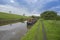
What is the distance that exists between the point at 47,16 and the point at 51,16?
4.06ft

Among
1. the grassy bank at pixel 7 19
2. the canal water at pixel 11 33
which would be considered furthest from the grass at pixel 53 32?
the grassy bank at pixel 7 19

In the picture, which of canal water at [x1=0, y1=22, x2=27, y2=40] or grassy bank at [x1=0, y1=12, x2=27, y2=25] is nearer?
canal water at [x1=0, y1=22, x2=27, y2=40]

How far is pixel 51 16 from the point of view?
4272cm

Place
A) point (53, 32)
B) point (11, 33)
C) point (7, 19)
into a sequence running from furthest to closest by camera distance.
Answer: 1. point (7, 19)
2. point (53, 32)
3. point (11, 33)

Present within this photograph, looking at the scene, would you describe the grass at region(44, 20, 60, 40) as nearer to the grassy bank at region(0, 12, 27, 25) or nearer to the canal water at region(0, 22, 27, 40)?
the canal water at region(0, 22, 27, 40)

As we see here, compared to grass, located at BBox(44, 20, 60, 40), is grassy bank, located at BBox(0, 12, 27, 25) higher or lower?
lower

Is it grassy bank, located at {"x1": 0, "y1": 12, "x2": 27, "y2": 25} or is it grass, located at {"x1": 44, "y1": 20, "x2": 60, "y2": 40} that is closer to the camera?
grass, located at {"x1": 44, "y1": 20, "x2": 60, "y2": 40}

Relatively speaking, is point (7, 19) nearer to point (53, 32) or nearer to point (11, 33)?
point (11, 33)

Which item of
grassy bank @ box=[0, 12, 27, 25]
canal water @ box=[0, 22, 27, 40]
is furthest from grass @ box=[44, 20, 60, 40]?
grassy bank @ box=[0, 12, 27, 25]

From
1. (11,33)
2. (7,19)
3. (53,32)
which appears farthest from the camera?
(7,19)

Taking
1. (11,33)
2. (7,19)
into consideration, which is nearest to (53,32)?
(11,33)

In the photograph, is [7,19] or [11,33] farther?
[7,19]

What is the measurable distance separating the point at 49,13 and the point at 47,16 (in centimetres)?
110

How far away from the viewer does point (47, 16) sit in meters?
43.3
